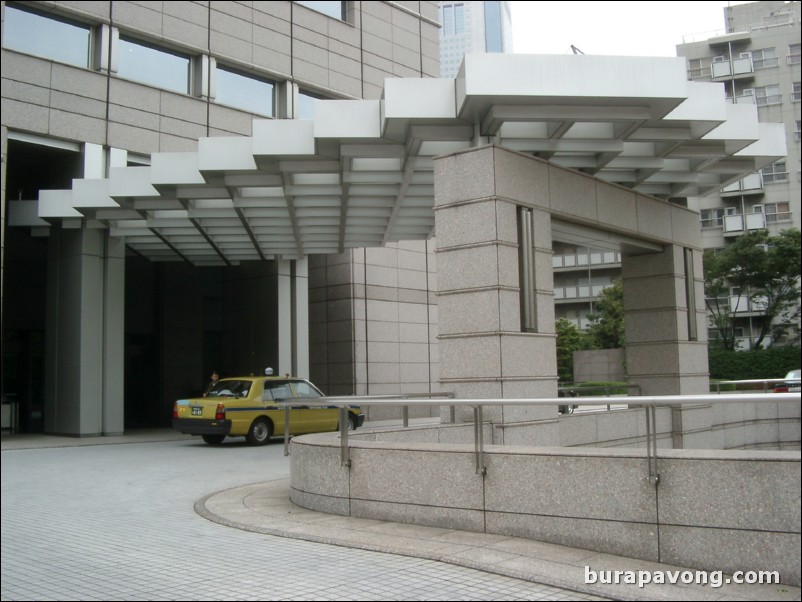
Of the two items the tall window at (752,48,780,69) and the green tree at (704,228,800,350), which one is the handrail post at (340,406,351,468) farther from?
the tall window at (752,48,780,69)

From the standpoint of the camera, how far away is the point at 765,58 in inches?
2363

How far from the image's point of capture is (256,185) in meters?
16.2

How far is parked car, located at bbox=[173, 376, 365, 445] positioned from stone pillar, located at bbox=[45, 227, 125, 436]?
4608 mm

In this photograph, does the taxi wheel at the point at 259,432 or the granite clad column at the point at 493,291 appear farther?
the taxi wheel at the point at 259,432

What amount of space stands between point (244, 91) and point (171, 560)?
882 inches

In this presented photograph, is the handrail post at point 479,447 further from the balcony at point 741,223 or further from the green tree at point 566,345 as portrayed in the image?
the green tree at point 566,345

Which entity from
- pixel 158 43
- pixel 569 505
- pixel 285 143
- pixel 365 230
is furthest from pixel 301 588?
pixel 158 43

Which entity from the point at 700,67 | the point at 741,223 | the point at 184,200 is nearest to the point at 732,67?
the point at 700,67

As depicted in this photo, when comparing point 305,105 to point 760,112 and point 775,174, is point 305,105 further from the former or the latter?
point 760,112

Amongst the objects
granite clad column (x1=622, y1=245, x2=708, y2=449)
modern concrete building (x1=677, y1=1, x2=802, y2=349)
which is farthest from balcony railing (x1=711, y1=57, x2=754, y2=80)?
granite clad column (x1=622, y1=245, x2=708, y2=449)

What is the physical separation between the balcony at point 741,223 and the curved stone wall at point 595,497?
55.3 meters

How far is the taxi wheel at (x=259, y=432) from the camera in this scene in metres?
18.6

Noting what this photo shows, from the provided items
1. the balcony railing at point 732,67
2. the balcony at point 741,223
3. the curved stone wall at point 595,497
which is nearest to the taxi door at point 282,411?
the curved stone wall at point 595,497

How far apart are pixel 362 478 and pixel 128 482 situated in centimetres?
570
